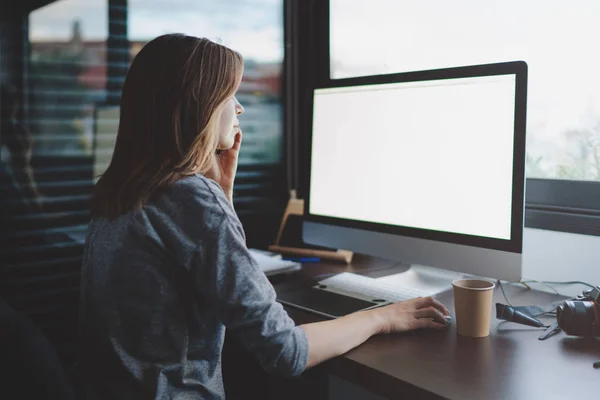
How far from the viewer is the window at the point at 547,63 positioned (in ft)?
4.55

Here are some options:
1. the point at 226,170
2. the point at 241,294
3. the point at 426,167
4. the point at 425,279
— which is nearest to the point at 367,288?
the point at 425,279

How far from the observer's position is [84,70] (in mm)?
1732

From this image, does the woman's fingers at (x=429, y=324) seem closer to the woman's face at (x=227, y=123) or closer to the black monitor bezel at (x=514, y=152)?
the black monitor bezel at (x=514, y=152)

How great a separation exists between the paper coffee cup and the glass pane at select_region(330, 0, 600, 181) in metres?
0.55

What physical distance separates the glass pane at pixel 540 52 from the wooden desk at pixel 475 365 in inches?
21.0

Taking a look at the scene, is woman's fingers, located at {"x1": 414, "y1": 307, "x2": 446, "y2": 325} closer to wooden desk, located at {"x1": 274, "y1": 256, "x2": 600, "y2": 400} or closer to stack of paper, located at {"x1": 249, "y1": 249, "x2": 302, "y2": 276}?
wooden desk, located at {"x1": 274, "y1": 256, "x2": 600, "y2": 400}

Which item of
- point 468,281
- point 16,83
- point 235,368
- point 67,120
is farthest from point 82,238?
point 468,281

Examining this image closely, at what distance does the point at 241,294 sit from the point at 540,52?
102cm

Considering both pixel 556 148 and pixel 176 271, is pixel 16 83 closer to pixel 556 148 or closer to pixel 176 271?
pixel 176 271

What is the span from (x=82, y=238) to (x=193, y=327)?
0.94 m

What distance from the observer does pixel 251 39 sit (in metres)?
2.04

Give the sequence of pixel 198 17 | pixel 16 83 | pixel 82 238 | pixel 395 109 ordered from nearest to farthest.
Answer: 1. pixel 395 109
2. pixel 16 83
3. pixel 82 238
4. pixel 198 17

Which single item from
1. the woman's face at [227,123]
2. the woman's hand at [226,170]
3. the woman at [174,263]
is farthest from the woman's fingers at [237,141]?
the woman at [174,263]

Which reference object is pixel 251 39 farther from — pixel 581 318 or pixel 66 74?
pixel 581 318
